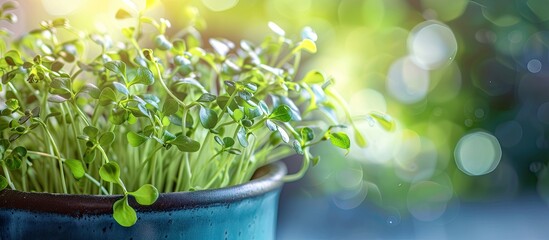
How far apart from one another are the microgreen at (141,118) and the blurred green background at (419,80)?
17.9 inches

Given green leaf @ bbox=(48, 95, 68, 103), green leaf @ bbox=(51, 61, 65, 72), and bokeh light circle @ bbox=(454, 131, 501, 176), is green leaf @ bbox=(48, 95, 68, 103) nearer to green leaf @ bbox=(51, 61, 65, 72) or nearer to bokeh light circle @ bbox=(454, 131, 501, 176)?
green leaf @ bbox=(51, 61, 65, 72)

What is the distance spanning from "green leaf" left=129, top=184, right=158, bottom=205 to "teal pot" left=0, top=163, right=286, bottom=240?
12 millimetres

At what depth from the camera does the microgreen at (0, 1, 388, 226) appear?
469 mm

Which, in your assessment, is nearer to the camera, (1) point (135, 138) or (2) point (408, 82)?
(1) point (135, 138)

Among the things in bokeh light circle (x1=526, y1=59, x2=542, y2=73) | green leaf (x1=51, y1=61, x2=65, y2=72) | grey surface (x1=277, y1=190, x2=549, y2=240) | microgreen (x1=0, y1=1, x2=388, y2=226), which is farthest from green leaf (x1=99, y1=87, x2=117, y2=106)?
bokeh light circle (x1=526, y1=59, x2=542, y2=73)

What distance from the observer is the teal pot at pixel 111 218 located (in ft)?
1.45

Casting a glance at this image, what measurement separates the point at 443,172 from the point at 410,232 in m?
0.15

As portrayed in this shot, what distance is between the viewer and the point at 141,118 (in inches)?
22.6

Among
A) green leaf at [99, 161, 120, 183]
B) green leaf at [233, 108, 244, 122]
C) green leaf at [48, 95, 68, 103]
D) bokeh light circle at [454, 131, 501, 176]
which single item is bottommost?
bokeh light circle at [454, 131, 501, 176]

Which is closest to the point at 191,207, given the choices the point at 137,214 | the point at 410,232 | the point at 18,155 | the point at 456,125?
Answer: the point at 137,214

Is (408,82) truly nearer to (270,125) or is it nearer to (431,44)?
(431,44)

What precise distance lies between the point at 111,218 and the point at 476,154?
0.87 m

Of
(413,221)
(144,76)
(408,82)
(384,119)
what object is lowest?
(413,221)

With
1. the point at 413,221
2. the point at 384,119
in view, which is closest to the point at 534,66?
the point at 413,221
